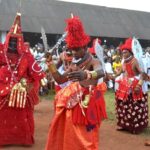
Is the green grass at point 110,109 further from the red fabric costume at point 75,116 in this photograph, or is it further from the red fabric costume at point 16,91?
the red fabric costume at point 75,116

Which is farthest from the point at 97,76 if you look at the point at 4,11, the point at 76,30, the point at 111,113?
the point at 4,11

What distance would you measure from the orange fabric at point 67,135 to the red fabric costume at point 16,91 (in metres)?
1.75

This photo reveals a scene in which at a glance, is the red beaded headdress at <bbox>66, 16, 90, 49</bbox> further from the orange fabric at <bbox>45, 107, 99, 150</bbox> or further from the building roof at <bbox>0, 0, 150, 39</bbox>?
the building roof at <bbox>0, 0, 150, 39</bbox>

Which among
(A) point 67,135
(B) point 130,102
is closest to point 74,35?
(A) point 67,135

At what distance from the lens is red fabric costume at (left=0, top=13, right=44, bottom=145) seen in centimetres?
668

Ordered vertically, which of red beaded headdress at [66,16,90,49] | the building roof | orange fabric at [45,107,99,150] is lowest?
orange fabric at [45,107,99,150]

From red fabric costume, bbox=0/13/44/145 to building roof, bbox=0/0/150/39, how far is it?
18408 mm

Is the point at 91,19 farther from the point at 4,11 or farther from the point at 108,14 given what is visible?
the point at 4,11

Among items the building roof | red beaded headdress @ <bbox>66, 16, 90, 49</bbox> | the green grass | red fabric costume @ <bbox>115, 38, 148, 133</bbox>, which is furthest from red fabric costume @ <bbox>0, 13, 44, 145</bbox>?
the building roof

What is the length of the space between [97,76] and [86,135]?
2.40ft

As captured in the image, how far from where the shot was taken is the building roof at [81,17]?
2752 cm

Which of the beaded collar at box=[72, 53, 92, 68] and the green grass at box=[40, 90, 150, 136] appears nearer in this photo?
the beaded collar at box=[72, 53, 92, 68]

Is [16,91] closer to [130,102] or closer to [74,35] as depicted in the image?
[74,35]

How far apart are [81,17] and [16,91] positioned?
82.9 feet
